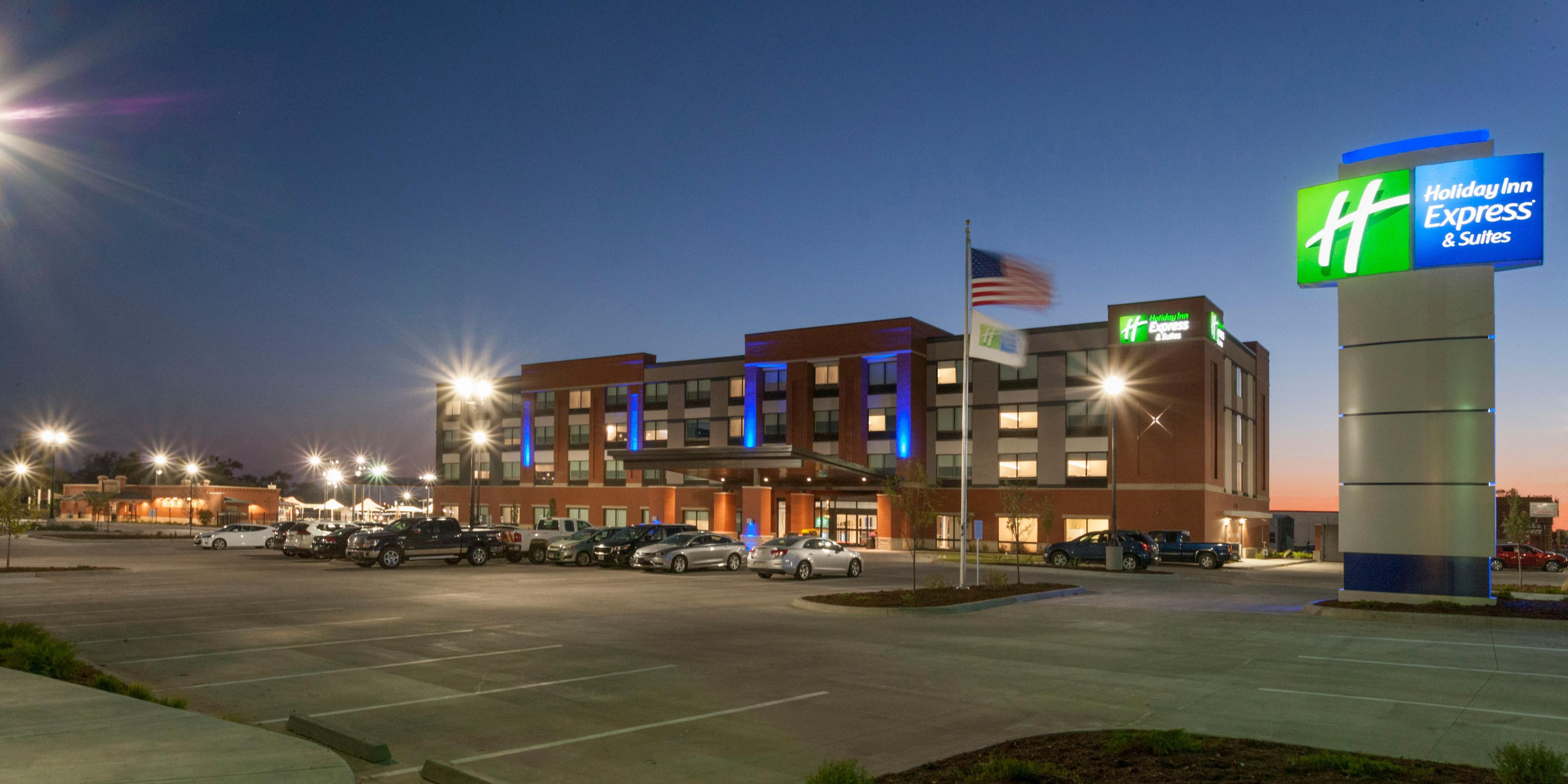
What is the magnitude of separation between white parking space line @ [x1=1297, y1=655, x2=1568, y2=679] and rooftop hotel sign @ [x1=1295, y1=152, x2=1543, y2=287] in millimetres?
11410

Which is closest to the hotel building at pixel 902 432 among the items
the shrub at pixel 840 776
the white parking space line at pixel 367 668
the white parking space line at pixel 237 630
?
the white parking space line at pixel 237 630

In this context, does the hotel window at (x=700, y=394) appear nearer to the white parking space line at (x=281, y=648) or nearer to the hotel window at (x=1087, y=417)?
the hotel window at (x=1087, y=417)

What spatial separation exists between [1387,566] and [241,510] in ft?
361

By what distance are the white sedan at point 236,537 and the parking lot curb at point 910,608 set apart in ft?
121

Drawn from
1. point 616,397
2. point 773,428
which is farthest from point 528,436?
point 773,428

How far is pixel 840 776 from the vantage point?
6352mm

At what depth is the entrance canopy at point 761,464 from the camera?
5288cm

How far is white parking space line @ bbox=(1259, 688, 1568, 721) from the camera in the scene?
10.4 m

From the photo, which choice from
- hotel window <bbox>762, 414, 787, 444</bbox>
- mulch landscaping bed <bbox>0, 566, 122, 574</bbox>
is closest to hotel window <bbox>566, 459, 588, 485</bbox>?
hotel window <bbox>762, 414, 787, 444</bbox>

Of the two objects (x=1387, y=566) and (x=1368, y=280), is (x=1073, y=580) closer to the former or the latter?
(x=1387, y=566)

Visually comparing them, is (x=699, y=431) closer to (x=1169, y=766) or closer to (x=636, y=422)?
(x=636, y=422)

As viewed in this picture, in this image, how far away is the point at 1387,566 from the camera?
22.5 m

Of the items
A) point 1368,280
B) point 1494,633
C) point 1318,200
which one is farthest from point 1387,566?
point 1318,200

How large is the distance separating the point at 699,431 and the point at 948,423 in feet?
64.0
